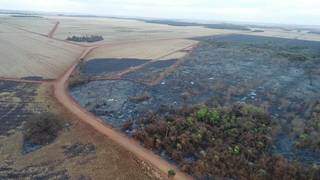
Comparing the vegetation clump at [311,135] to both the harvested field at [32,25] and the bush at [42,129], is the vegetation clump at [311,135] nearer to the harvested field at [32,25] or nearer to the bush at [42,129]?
the bush at [42,129]

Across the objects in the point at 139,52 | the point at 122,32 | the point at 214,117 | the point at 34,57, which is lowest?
the point at 122,32

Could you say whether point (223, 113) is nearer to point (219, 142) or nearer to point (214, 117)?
→ point (214, 117)

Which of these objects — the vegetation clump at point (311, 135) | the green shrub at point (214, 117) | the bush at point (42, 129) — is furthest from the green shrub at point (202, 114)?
the bush at point (42, 129)

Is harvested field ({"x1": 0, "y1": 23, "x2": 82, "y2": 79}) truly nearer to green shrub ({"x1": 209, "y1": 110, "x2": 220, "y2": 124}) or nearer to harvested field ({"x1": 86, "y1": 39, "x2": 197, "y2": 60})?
harvested field ({"x1": 86, "y1": 39, "x2": 197, "y2": 60})

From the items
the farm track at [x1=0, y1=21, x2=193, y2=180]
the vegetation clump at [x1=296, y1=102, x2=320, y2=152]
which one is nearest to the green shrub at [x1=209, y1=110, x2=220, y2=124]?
the vegetation clump at [x1=296, y1=102, x2=320, y2=152]

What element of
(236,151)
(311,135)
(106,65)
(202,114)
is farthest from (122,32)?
(236,151)

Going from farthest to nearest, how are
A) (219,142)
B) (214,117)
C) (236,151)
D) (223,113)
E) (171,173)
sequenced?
(223,113) < (214,117) < (219,142) < (236,151) < (171,173)

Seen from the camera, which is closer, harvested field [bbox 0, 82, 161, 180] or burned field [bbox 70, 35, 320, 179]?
harvested field [bbox 0, 82, 161, 180]
